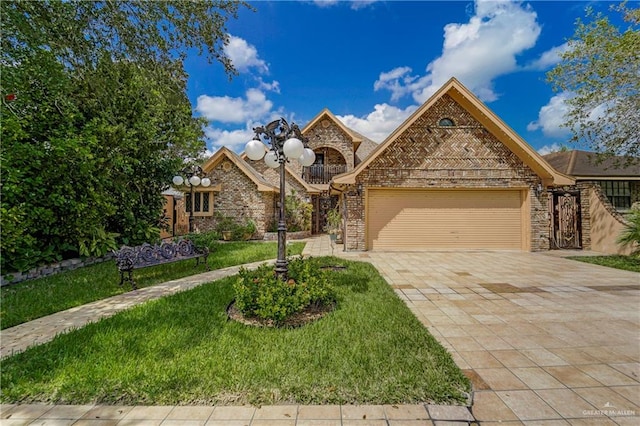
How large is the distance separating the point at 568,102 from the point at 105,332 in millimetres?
14867

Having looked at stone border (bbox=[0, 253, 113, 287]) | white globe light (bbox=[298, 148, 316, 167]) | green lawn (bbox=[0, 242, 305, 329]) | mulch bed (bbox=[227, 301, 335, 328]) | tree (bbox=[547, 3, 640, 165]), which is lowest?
mulch bed (bbox=[227, 301, 335, 328])

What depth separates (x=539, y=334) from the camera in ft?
12.5

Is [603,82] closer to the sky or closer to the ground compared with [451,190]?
closer to the sky

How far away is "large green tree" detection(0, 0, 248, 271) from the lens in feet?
20.0

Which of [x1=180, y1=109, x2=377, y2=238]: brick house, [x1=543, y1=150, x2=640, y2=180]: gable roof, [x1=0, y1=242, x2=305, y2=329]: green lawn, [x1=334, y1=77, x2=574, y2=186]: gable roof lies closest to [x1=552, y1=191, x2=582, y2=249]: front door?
[x1=334, y1=77, x2=574, y2=186]: gable roof

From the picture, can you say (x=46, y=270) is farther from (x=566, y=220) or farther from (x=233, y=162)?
(x=566, y=220)

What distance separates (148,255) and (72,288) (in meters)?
1.59

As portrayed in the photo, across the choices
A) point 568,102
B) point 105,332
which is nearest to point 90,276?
point 105,332

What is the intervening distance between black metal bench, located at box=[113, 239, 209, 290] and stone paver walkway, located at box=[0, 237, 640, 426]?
2.04 ft

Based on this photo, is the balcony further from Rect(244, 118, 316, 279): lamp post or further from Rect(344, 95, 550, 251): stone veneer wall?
Rect(244, 118, 316, 279): lamp post

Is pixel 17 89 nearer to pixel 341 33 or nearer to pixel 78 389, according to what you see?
pixel 78 389

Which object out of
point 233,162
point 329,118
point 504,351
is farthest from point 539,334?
point 329,118

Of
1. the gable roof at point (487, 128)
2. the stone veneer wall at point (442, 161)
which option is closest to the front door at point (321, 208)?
the stone veneer wall at point (442, 161)

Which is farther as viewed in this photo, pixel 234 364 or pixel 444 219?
pixel 444 219
